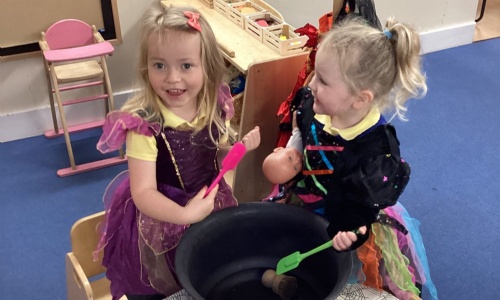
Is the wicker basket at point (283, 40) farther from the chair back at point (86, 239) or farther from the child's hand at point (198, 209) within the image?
the child's hand at point (198, 209)

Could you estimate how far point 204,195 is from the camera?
1.07 meters

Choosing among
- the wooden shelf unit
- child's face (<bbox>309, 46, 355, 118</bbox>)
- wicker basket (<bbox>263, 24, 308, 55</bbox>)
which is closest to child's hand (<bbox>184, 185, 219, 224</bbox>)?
child's face (<bbox>309, 46, 355, 118</bbox>)

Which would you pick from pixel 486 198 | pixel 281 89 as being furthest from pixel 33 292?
pixel 486 198

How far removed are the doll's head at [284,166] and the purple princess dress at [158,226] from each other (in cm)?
12

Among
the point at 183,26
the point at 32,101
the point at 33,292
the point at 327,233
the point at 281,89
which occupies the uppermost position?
the point at 183,26

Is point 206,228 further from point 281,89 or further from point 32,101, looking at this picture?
point 32,101

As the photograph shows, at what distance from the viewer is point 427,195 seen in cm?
237

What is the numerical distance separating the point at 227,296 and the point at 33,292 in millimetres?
1083

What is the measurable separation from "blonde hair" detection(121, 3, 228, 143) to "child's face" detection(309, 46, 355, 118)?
21cm

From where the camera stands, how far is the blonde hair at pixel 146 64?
3.57 ft

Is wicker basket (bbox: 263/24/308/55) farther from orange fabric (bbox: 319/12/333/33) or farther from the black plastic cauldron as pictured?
the black plastic cauldron

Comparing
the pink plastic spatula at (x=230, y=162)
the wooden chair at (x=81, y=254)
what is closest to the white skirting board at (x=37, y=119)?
the wooden chair at (x=81, y=254)

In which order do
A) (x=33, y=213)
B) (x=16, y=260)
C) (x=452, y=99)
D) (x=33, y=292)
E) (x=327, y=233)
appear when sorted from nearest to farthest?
(x=327, y=233)
(x=33, y=292)
(x=16, y=260)
(x=33, y=213)
(x=452, y=99)

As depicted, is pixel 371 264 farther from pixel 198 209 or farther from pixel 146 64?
pixel 146 64
